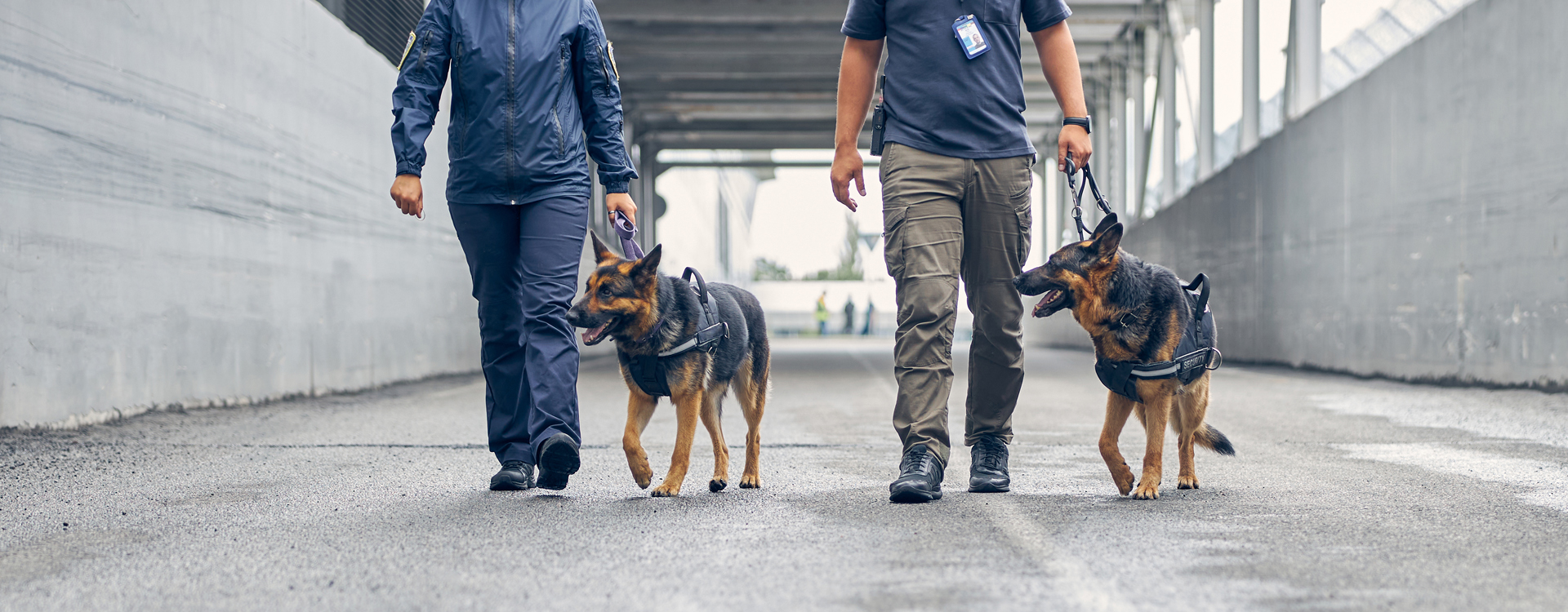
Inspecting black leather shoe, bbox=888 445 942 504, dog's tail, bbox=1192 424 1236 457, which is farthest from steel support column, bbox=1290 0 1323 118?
black leather shoe, bbox=888 445 942 504

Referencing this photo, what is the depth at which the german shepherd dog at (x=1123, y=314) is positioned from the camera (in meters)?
3.80

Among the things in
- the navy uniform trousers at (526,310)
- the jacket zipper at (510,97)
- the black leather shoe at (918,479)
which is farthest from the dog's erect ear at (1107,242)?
the jacket zipper at (510,97)

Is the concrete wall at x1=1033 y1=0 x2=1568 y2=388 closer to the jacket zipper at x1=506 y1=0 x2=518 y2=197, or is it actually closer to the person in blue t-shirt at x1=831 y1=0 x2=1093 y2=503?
the person in blue t-shirt at x1=831 y1=0 x2=1093 y2=503

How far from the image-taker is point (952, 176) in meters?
3.98

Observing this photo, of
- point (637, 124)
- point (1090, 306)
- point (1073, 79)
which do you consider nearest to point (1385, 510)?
point (1090, 306)

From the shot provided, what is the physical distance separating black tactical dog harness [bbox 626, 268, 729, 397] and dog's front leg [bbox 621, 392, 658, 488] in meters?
0.04

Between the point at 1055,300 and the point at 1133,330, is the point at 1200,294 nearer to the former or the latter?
the point at 1133,330

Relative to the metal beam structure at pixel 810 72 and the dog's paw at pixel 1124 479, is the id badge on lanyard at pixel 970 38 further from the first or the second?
the metal beam structure at pixel 810 72

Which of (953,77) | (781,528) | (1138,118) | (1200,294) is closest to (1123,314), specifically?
(1200,294)

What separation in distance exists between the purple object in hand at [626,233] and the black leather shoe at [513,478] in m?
0.82

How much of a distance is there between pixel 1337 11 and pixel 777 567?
1173 centimetres

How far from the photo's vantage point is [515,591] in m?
2.52

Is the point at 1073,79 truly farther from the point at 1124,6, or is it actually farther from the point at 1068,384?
the point at 1124,6

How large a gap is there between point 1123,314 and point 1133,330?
0.07 metres
